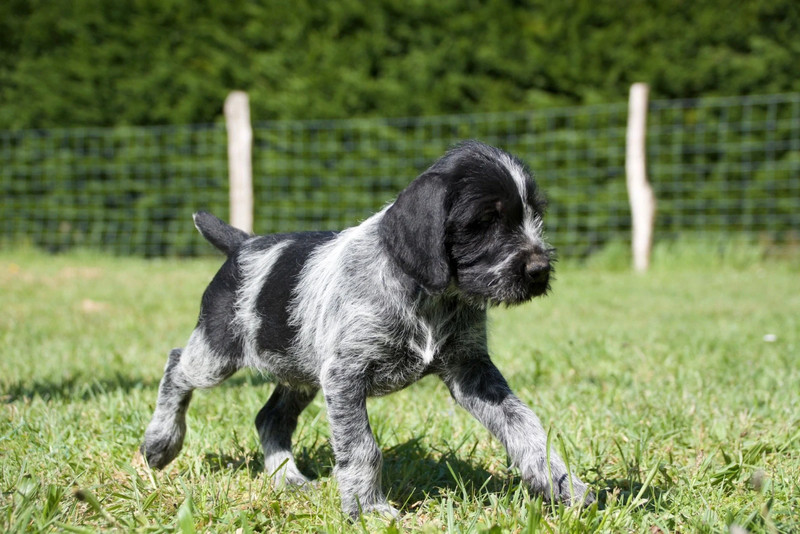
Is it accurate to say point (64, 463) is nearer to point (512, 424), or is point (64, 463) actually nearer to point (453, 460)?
point (453, 460)

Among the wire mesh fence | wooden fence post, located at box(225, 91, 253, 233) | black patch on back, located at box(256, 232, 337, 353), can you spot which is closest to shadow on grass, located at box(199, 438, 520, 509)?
black patch on back, located at box(256, 232, 337, 353)

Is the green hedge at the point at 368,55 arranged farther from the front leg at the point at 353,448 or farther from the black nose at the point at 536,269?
the front leg at the point at 353,448

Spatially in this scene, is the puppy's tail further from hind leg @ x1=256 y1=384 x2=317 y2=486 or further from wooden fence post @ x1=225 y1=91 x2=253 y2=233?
wooden fence post @ x1=225 y1=91 x2=253 y2=233

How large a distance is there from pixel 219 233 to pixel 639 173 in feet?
25.8

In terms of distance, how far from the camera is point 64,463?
2947mm

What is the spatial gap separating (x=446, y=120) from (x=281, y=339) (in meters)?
8.26

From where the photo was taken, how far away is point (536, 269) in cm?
259

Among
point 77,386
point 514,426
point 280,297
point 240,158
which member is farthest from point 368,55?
point 514,426

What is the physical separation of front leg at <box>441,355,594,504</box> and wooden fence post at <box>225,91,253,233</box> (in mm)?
8340

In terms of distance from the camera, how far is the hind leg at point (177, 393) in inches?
123

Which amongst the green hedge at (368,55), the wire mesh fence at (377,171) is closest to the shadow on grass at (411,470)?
the wire mesh fence at (377,171)

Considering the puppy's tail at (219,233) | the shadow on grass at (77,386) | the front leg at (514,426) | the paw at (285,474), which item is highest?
the puppy's tail at (219,233)

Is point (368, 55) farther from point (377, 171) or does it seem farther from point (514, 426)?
point (514, 426)

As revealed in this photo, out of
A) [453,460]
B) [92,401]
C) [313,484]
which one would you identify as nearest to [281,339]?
[313,484]
